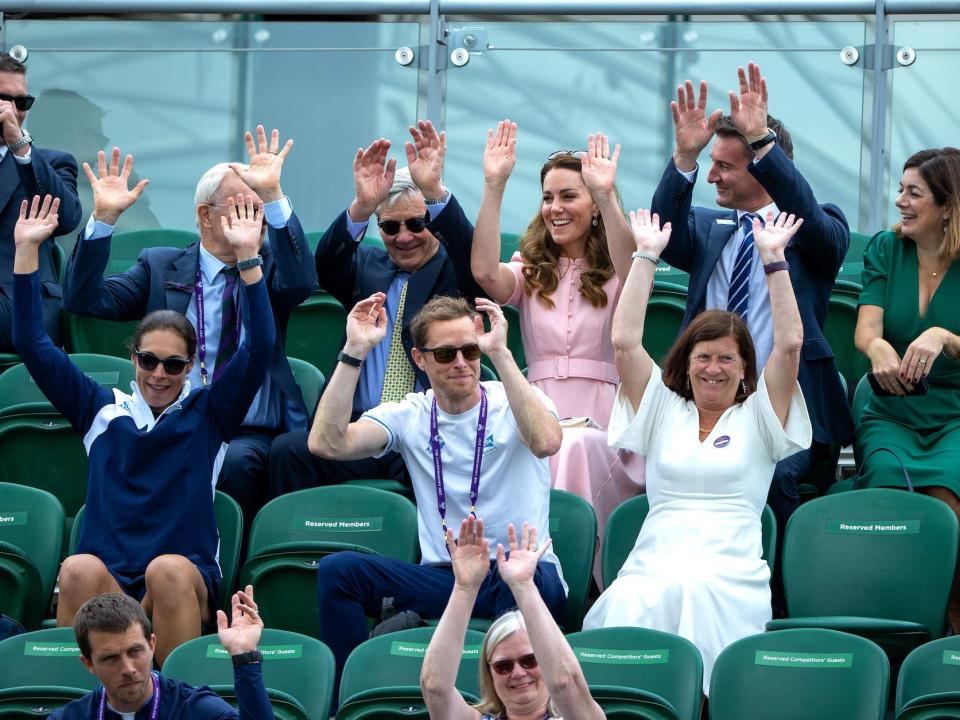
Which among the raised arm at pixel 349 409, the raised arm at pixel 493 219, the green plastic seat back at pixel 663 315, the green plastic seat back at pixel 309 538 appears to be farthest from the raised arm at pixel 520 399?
the green plastic seat back at pixel 663 315

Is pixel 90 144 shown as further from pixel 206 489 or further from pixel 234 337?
pixel 206 489

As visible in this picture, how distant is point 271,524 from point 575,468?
1052 millimetres

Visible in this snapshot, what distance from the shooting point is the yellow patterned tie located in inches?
248

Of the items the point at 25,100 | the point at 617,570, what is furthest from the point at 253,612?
the point at 25,100

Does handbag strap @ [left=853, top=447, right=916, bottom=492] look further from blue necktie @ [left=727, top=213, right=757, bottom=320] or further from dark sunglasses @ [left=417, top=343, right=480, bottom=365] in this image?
dark sunglasses @ [left=417, top=343, right=480, bottom=365]

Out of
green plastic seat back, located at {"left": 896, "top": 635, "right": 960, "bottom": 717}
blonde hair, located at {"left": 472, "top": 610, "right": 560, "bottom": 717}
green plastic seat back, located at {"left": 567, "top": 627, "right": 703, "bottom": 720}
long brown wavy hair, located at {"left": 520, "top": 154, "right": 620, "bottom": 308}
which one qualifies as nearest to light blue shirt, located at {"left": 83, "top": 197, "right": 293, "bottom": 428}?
long brown wavy hair, located at {"left": 520, "top": 154, "right": 620, "bottom": 308}

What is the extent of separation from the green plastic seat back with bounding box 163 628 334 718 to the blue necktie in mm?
2120

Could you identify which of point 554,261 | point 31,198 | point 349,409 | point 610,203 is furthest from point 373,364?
point 31,198

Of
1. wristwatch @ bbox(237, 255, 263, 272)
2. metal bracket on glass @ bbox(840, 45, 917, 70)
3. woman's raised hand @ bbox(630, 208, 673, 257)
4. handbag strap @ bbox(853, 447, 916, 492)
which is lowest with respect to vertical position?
handbag strap @ bbox(853, 447, 916, 492)

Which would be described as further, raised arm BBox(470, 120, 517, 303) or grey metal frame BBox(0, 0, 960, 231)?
grey metal frame BBox(0, 0, 960, 231)

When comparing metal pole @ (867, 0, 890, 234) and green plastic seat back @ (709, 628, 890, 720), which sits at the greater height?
metal pole @ (867, 0, 890, 234)

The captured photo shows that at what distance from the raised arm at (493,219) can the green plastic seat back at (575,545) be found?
3.16ft

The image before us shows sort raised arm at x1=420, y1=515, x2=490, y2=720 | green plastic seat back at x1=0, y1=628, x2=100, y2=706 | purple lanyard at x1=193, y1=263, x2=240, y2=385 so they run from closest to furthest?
raised arm at x1=420, y1=515, x2=490, y2=720 < green plastic seat back at x1=0, y1=628, x2=100, y2=706 < purple lanyard at x1=193, y1=263, x2=240, y2=385

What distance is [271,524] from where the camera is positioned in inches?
229
